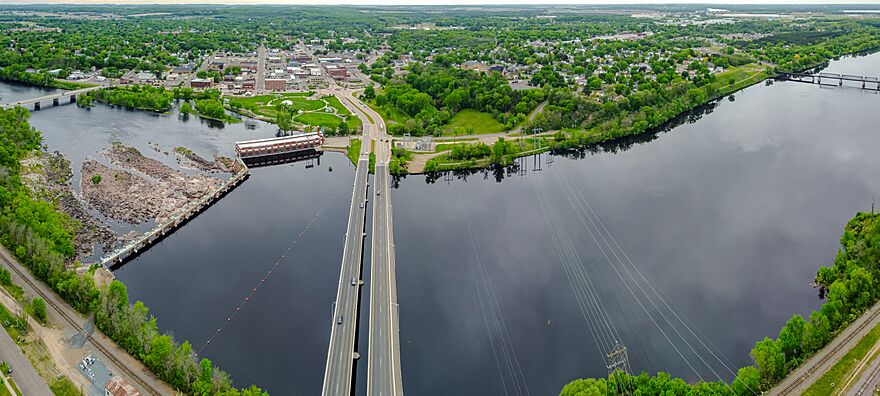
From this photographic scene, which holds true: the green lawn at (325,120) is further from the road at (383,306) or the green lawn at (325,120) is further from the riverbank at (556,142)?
the road at (383,306)

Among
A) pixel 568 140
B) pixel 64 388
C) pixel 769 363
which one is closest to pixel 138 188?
pixel 64 388

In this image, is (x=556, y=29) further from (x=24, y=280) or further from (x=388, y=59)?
(x=24, y=280)

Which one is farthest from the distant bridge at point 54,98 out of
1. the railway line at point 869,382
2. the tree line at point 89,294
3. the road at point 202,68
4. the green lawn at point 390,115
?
the railway line at point 869,382

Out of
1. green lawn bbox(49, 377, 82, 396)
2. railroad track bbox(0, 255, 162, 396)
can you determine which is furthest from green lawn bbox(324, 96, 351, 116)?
green lawn bbox(49, 377, 82, 396)

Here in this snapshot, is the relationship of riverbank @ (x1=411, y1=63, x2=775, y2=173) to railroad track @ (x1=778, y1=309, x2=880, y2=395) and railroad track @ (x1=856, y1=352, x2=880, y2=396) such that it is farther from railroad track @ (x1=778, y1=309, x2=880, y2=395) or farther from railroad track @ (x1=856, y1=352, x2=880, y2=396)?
railroad track @ (x1=856, y1=352, x2=880, y2=396)

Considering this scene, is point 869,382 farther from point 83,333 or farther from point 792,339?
point 83,333

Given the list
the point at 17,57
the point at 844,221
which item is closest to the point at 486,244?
the point at 844,221
